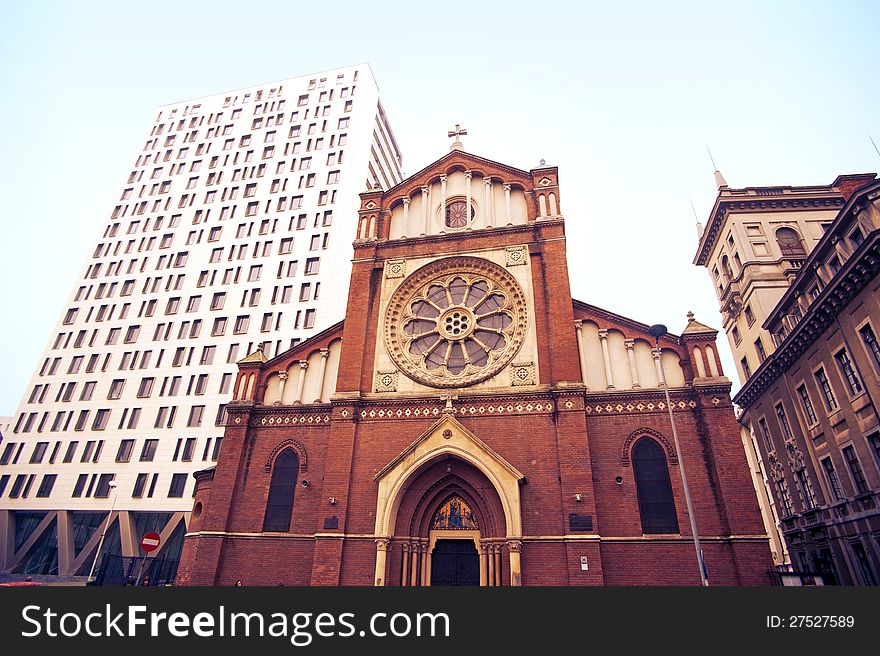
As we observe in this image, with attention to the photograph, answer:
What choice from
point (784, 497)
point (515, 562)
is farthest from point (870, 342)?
point (515, 562)

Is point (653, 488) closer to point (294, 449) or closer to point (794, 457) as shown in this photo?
point (294, 449)

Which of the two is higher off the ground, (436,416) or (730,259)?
(730,259)

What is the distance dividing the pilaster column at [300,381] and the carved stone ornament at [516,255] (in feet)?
33.7

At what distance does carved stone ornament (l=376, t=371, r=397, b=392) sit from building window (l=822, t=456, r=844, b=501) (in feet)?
73.3

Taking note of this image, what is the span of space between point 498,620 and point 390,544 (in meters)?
11.8

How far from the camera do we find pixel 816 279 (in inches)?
1047

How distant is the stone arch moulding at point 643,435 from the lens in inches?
707

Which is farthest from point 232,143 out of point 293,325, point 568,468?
point 568,468

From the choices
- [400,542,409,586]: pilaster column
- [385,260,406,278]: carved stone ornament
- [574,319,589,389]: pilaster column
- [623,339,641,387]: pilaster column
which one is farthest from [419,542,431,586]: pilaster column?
[385,260,406,278]: carved stone ornament

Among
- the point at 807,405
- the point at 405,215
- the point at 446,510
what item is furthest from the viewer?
the point at 807,405

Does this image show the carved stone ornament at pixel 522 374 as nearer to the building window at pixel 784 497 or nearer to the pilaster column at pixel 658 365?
the pilaster column at pixel 658 365

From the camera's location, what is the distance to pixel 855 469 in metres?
23.2

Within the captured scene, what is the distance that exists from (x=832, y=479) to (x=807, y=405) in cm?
397

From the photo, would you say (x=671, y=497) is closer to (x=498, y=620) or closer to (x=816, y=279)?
(x=498, y=620)
